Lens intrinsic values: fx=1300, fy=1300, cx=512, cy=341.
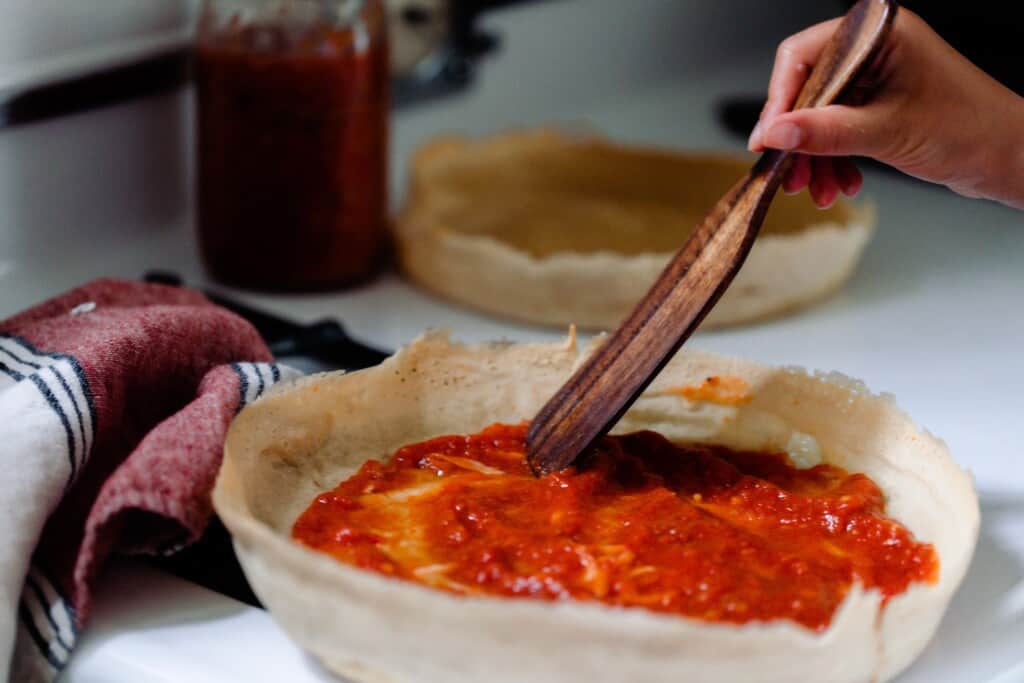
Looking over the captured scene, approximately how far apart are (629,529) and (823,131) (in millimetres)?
256

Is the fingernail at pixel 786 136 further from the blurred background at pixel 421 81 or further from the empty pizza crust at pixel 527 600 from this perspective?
the blurred background at pixel 421 81

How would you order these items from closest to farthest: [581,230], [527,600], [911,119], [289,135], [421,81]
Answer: [527,600] → [911,119] → [289,135] → [581,230] → [421,81]

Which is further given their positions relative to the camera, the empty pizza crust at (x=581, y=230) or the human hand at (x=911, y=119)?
the empty pizza crust at (x=581, y=230)

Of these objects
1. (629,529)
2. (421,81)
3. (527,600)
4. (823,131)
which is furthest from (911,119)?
(421,81)

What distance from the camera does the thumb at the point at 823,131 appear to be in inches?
29.2

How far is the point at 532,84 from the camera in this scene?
175 cm

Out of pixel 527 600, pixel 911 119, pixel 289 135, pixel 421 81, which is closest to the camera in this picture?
pixel 527 600

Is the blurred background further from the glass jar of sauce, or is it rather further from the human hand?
the human hand

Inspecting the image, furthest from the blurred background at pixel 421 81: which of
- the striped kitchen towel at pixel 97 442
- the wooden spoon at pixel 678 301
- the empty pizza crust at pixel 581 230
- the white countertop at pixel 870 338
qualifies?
the wooden spoon at pixel 678 301

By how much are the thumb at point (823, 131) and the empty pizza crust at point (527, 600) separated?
14 cm

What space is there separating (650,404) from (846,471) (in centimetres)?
13

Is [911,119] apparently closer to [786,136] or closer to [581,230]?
[786,136]

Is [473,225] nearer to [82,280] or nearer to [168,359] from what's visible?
[82,280]

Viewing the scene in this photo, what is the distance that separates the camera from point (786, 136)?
741 mm
